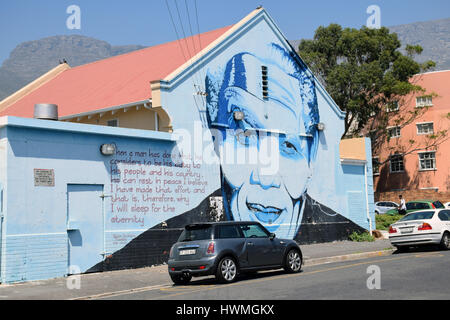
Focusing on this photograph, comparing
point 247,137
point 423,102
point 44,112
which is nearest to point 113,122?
point 44,112

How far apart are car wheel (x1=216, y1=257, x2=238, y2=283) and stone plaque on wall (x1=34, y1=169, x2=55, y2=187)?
224 inches

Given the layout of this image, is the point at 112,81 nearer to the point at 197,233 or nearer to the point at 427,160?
the point at 197,233

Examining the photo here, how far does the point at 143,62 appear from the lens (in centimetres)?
2658

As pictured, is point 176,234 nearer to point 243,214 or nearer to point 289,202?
point 243,214

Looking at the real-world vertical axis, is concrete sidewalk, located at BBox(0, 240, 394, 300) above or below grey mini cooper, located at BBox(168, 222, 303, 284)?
below

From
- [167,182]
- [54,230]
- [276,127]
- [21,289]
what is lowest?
[21,289]

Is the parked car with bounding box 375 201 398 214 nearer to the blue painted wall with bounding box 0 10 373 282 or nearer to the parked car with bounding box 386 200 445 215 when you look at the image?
the parked car with bounding box 386 200 445 215

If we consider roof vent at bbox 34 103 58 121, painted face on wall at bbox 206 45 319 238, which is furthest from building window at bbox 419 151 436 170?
roof vent at bbox 34 103 58 121

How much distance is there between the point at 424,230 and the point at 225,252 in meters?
9.26

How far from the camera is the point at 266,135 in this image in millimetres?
23938

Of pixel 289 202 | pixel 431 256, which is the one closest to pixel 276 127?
pixel 289 202

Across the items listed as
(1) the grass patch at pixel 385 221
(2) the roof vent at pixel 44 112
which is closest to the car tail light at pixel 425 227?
(1) the grass patch at pixel 385 221

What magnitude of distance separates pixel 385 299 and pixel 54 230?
9913 mm

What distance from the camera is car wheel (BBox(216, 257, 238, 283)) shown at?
14.2 m
